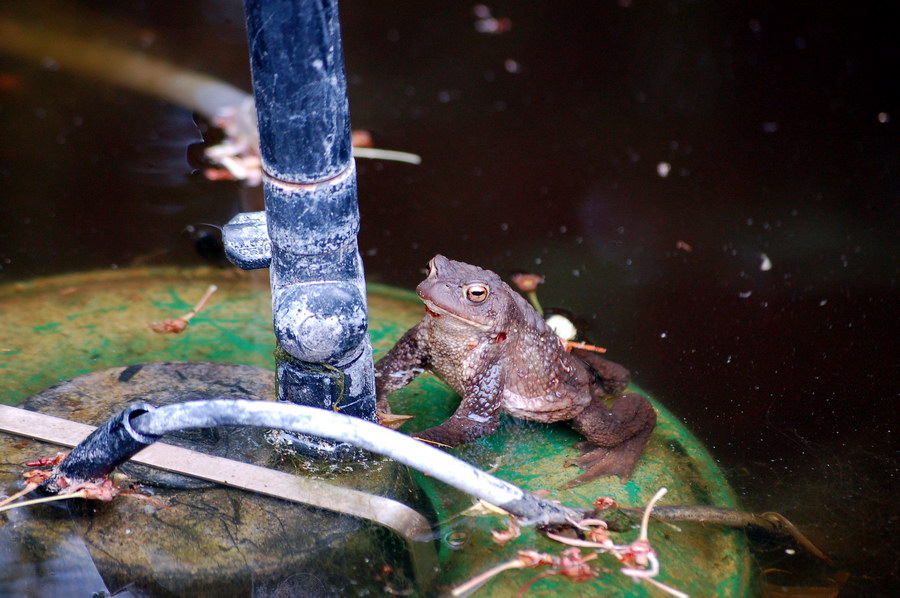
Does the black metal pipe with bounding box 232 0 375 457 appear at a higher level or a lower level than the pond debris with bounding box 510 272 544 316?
higher

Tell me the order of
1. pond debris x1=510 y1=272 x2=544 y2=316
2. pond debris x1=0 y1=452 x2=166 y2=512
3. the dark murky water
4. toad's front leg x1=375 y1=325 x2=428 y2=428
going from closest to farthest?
pond debris x1=0 y1=452 x2=166 y2=512 < toad's front leg x1=375 y1=325 x2=428 y2=428 < the dark murky water < pond debris x1=510 y1=272 x2=544 y2=316

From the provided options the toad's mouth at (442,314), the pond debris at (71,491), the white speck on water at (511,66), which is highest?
the white speck on water at (511,66)

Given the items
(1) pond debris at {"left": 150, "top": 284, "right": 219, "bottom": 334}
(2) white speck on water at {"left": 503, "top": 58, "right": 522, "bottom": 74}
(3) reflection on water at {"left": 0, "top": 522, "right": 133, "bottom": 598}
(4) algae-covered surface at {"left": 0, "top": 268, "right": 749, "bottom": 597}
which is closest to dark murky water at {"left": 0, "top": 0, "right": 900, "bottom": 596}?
(2) white speck on water at {"left": 503, "top": 58, "right": 522, "bottom": 74}

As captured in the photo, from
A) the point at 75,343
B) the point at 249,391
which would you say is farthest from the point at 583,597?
the point at 75,343

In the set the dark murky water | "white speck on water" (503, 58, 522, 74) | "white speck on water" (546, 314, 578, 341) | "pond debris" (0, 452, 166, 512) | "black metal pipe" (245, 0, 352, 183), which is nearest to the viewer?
"black metal pipe" (245, 0, 352, 183)

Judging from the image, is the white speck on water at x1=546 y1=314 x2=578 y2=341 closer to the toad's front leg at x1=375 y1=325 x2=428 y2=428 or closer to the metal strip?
the toad's front leg at x1=375 y1=325 x2=428 y2=428

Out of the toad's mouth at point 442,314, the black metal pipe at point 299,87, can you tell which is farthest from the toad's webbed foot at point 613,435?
the black metal pipe at point 299,87

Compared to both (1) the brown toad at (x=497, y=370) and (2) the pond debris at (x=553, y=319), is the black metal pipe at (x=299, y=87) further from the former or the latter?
(2) the pond debris at (x=553, y=319)
